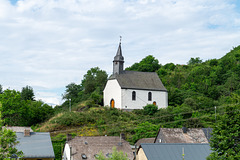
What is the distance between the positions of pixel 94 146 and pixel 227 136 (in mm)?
15915

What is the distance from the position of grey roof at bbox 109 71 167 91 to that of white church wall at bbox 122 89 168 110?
65cm

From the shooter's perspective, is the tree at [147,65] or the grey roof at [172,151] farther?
the tree at [147,65]

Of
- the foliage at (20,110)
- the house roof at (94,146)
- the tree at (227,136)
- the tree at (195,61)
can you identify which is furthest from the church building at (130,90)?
the tree at (195,61)

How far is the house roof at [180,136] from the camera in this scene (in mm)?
39750

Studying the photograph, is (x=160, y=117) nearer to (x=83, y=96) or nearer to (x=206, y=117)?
(x=206, y=117)

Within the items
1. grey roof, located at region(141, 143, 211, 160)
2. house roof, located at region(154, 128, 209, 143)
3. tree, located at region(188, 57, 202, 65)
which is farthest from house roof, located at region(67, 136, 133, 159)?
tree, located at region(188, 57, 202, 65)

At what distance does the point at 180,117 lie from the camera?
47.8 metres

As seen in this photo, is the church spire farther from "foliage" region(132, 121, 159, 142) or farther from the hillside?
"foliage" region(132, 121, 159, 142)

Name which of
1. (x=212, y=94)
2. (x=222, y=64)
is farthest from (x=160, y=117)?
(x=222, y=64)

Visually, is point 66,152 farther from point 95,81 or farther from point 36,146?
point 95,81

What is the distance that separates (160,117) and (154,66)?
34.5m

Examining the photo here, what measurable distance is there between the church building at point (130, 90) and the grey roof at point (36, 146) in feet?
71.3

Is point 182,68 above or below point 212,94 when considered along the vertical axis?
above

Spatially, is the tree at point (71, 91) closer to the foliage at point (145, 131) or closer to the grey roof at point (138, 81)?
the grey roof at point (138, 81)
